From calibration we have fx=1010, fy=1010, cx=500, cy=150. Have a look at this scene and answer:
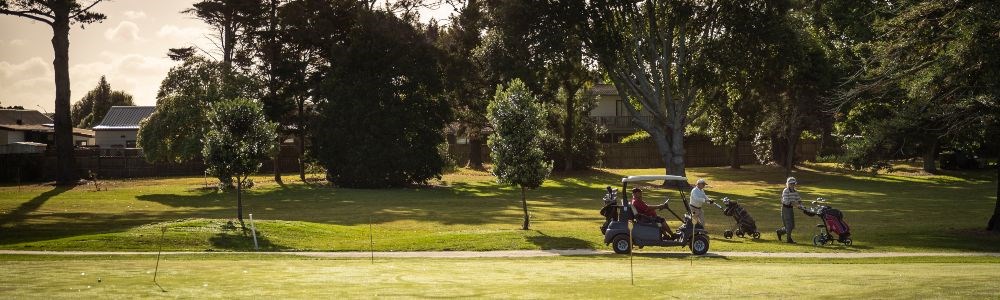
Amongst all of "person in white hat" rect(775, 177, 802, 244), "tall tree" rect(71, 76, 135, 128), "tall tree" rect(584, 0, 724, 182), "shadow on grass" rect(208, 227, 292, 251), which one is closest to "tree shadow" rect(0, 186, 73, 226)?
"shadow on grass" rect(208, 227, 292, 251)

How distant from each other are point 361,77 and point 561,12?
520 inches

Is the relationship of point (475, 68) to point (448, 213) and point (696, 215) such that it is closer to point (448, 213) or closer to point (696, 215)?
point (448, 213)

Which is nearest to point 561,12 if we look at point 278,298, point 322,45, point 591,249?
point 322,45

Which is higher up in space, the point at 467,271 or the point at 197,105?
the point at 197,105

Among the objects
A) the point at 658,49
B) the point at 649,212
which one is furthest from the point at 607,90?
the point at 649,212

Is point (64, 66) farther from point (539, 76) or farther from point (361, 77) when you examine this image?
point (539, 76)

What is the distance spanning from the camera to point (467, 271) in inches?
Answer: 737

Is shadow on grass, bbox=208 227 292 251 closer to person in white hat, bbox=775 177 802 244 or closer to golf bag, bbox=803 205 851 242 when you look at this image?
person in white hat, bbox=775 177 802 244

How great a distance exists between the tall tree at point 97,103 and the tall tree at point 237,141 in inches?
4548

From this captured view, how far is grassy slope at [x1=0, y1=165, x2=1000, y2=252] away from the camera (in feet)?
94.9

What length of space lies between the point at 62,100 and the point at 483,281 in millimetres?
56984

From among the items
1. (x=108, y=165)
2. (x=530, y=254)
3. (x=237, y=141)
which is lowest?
(x=530, y=254)

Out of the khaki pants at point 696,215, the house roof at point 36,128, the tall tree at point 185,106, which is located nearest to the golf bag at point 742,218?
the khaki pants at point 696,215

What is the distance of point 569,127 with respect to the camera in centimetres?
7512
